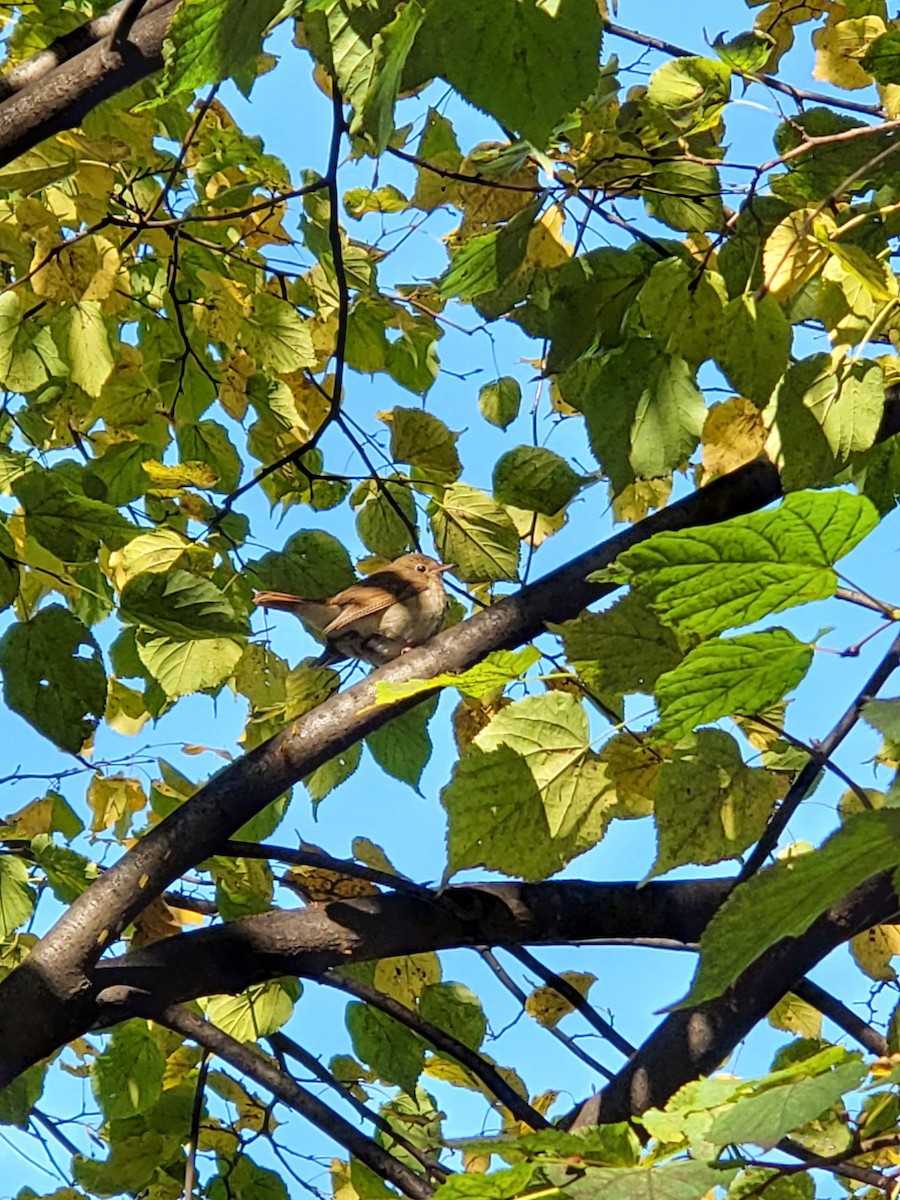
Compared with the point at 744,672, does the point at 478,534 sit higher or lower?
higher

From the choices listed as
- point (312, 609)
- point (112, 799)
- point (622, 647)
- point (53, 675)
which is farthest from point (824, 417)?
point (312, 609)

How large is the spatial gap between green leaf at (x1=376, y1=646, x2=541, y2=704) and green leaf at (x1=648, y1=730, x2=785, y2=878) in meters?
0.34

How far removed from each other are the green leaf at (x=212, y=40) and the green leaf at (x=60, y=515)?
1.62 ft

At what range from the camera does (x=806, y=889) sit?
686mm

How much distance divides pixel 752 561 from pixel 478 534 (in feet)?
4.69

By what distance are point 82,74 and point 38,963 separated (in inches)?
48.9

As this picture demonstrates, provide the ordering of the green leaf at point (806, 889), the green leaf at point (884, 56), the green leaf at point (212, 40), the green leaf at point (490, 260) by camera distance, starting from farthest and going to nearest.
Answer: the green leaf at point (490, 260) → the green leaf at point (884, 56) → the green leaf at point (212, 40) → the green leaf at point (806, 889)

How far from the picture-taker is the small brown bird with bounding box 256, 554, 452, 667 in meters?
3.38

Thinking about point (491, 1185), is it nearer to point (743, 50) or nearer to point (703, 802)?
point (703, 802)

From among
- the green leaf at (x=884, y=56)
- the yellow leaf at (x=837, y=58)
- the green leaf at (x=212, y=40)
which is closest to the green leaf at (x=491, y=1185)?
the green leaf at (x=212, y=40)

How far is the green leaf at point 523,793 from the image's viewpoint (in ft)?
4.09

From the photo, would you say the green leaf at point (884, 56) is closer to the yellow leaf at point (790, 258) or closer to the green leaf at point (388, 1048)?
the yellow leaf at point (790, 258)

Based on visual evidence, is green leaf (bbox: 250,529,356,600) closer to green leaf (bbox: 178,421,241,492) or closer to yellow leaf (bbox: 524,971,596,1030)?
green leaf (bbox: 178,421,241,492)

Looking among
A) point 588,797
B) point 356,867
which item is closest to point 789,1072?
point 588,797
